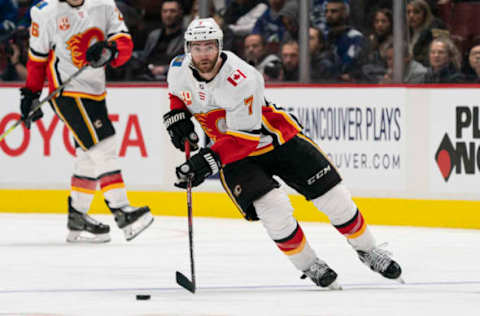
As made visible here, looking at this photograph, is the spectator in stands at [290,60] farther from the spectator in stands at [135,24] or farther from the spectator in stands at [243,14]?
the spectator in stands at [135,24]

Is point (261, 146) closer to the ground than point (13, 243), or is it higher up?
higher up

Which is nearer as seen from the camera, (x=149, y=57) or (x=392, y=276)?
(x=392, y=276)

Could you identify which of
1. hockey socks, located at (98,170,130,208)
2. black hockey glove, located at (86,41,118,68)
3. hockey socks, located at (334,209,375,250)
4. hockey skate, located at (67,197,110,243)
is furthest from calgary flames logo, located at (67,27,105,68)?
hockey socks, located at (334,209,375,250)

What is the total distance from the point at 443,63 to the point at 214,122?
3.31 metres

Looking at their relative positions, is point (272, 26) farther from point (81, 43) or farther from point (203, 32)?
point (203, 32)

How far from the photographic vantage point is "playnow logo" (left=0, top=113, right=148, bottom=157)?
9000 millimetres

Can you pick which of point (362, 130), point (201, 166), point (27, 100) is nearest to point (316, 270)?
point (201, 166)

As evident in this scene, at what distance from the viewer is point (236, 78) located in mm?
5113

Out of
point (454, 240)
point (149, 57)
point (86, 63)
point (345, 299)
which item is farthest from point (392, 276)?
point (149, 57)

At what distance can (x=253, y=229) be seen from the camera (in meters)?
8.11

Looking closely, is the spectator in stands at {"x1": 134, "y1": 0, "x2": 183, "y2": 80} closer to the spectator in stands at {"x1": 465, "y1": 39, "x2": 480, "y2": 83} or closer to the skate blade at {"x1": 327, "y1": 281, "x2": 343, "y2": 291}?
the spectator in stands at {"x1": 465, "y1": 39, "x2": 480, "y2": 83}

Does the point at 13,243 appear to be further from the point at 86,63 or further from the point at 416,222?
the point at 416,222

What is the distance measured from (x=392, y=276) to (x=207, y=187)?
11.5 ft

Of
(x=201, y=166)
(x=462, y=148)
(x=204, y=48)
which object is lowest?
(x=462, y=148)
